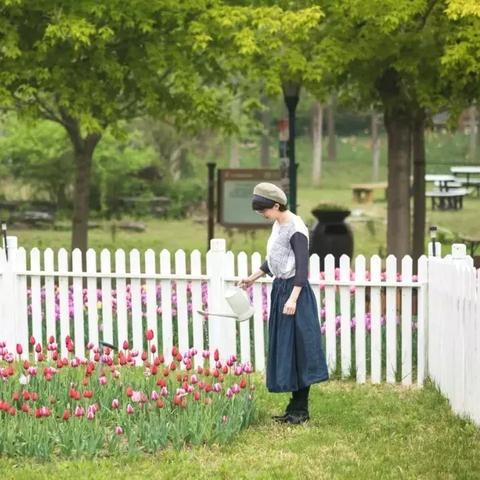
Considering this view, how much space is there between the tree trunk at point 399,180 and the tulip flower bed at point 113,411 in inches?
332

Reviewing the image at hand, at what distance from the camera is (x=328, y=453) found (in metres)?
6.32

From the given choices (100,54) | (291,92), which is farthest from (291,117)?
(100,54)

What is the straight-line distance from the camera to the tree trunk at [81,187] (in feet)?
52.5

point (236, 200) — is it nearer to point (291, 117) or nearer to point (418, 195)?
point (291, 117)

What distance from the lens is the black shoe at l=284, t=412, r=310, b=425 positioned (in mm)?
7117

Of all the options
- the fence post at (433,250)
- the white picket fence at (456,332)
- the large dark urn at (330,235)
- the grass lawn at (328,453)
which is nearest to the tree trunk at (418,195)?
the large dark urn at (330,235)

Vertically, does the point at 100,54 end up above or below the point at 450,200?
above

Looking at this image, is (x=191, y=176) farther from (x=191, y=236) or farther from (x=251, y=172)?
(x=251, y=172)

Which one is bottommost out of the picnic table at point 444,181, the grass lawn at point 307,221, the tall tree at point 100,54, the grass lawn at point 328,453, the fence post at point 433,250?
the grass lawn at point 328,453

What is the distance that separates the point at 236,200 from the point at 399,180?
2.68 meters

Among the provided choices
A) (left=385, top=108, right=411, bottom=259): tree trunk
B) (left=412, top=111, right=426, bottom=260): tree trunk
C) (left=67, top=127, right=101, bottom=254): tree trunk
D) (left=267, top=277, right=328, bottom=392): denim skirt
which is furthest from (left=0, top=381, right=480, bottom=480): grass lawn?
(left=412, top=111, right=426, bottom=260): tree trunk

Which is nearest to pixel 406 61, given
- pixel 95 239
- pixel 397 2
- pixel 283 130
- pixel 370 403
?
pixel 397 2

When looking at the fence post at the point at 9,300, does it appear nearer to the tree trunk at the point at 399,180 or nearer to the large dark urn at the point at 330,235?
the tree trunk at the point at 399,180

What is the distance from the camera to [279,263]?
23.3 feet
